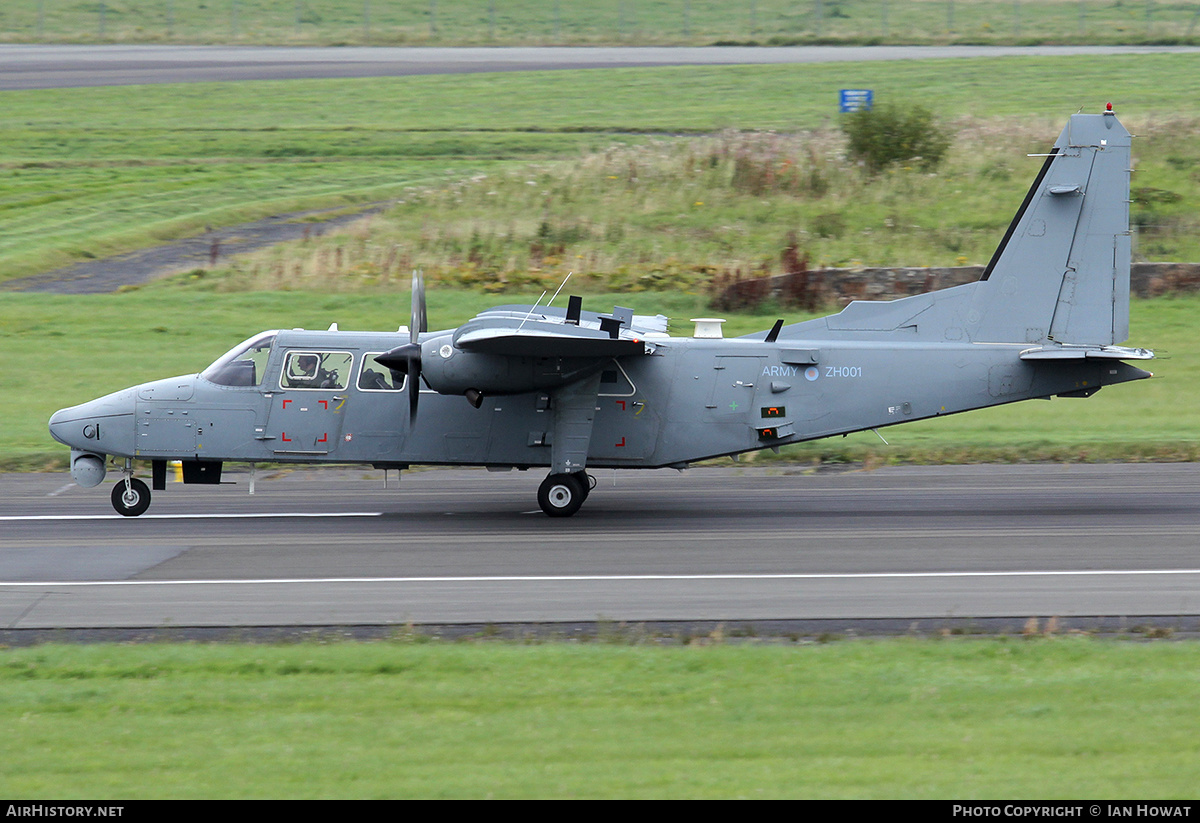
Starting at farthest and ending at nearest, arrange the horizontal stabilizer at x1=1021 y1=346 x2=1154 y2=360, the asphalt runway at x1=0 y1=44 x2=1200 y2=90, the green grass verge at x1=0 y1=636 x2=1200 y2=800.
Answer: the asphalt runway at x1=0 y1=44 x2=1200 y2=90, the horizontal stabilizer at x1=1021 y1=346 x2=1154 y2=360, the green grass verge at x1=0 y1=636 x2=1200 y2=800

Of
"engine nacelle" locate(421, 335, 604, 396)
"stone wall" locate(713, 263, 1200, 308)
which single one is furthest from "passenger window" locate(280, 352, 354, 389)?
"stone wall" locate(713, 263, 1200, 308)

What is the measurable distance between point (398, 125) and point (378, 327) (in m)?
27.4

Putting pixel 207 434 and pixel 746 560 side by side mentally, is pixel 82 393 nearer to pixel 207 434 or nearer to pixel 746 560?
pixel 207 434

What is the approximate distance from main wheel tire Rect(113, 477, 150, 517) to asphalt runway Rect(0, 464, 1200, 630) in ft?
0.80

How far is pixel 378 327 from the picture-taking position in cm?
2962

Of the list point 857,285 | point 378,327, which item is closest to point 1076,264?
point 857,285

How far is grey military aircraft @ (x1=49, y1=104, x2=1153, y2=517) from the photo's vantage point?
18.0m

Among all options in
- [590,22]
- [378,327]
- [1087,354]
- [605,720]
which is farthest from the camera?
[590,22]

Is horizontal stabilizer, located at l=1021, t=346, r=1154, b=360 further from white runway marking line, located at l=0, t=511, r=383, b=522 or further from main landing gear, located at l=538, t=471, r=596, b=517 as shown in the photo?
white runway marking line, located at l=0, t=511, r=383, b=522

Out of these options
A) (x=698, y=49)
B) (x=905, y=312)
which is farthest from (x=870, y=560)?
(x=698, y=49)

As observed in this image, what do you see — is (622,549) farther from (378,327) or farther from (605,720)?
(378,327)

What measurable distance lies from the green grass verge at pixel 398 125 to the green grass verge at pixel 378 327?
Result: 5.86 m

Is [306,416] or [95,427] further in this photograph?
[306,416]

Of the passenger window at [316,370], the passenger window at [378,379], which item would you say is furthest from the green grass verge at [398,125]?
the passenger window at [316,370]
